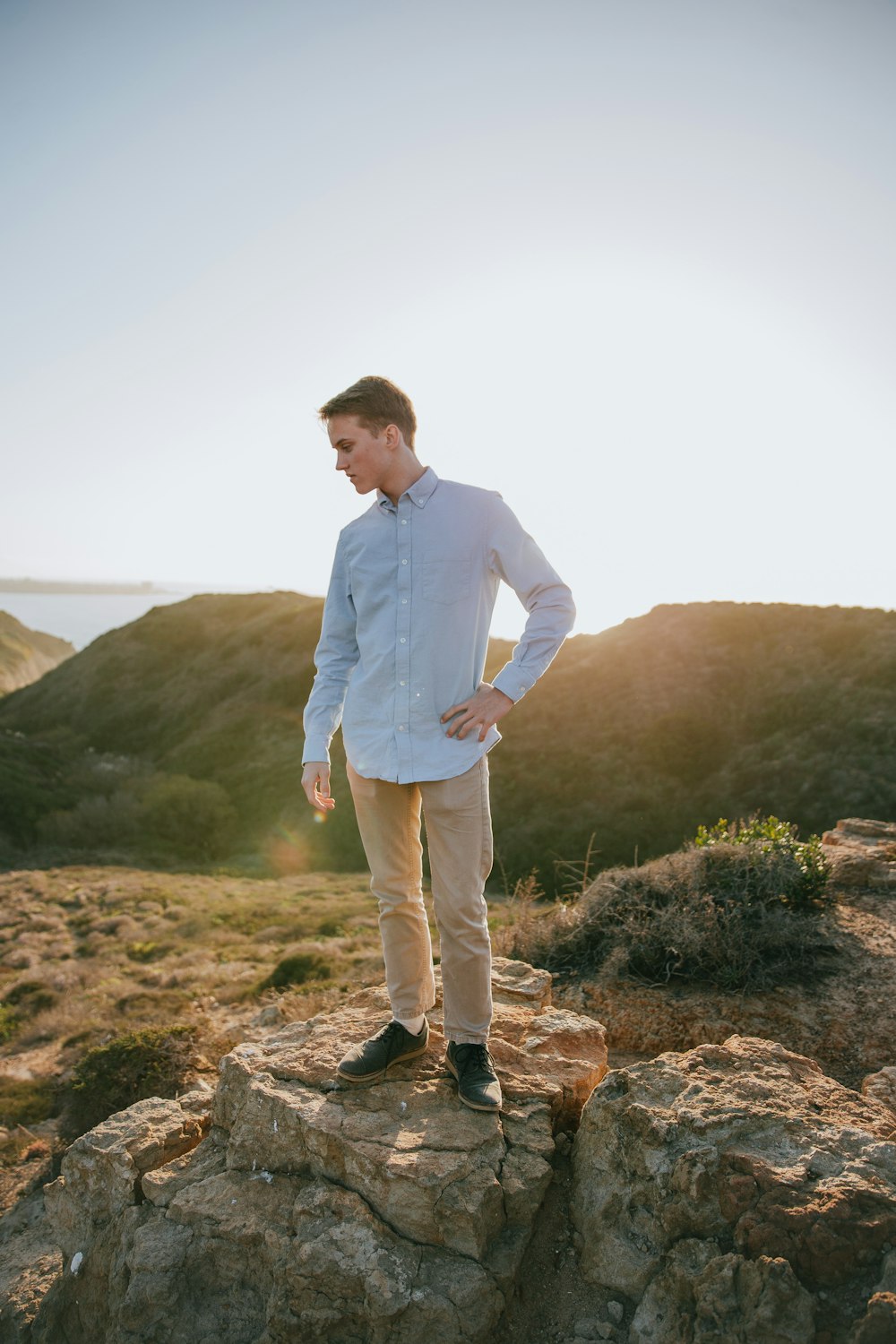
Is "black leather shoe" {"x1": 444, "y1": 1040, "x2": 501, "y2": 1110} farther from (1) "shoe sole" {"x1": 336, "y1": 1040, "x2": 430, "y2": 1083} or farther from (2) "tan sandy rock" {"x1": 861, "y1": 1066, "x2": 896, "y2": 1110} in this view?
(2) "tan sandy rock" {"x1": 861, "y1": 1066, "x2": 896, "y2": 1110}

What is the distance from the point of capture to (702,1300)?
199cm

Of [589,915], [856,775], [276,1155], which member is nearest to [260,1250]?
[276,1155]

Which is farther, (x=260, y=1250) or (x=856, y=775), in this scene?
(x=856, y=775)

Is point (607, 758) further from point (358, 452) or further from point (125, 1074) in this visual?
point (358, 452)

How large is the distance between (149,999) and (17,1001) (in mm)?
1997

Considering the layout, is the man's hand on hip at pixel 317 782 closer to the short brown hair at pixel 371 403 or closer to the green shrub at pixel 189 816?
A: the short brown hair at pixel 371 403

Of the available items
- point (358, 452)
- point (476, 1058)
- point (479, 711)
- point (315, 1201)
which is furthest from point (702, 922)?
point (358, 452)

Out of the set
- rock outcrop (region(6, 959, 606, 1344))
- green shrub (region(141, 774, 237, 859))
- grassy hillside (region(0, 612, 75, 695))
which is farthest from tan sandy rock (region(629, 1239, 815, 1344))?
grassy hillside (region(0, 612, 75, 695))

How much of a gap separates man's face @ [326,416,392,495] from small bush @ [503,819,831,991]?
386cm

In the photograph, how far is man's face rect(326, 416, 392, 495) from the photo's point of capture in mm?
2568

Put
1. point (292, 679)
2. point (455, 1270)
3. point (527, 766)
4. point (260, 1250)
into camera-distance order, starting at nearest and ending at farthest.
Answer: point (455, 1270)
point (260, 1250)
point (527, 766)
point (292, 679)

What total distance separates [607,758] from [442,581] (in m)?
21.8

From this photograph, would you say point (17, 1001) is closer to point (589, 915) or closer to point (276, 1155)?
point (589, 915)

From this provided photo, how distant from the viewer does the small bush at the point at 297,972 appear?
8.82 metres
